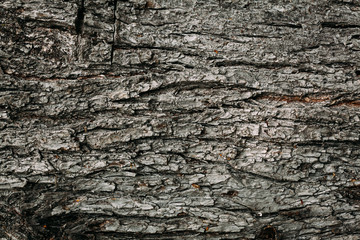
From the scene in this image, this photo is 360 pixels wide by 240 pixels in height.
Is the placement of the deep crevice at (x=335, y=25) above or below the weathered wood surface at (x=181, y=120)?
above

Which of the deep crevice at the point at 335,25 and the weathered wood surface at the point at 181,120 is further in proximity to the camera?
the deep crevice at the point at 335,25

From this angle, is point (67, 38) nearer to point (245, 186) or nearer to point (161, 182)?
point (161, 182)

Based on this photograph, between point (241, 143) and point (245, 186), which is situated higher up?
point (241, 143)

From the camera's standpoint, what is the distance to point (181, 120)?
7.55ft

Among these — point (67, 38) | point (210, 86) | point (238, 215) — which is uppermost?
point (67, 38)

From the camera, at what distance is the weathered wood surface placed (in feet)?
7.36

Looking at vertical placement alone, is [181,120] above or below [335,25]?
below

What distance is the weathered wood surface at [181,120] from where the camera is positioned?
7.36ft

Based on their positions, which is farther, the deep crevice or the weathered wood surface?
A: the deep crevice

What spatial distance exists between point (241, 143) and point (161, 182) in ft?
2.67

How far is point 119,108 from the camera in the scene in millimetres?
2273

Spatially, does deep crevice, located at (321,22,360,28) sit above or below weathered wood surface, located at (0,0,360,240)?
above

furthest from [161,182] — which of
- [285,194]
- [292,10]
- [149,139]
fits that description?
[292,10]

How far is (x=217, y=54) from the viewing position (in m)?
2.32
